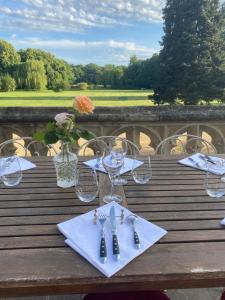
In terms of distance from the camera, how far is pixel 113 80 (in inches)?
674

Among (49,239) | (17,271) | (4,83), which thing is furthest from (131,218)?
(4,83)

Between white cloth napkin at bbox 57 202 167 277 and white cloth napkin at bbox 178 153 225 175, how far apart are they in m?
0.59

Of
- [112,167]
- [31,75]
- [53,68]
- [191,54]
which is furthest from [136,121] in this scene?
[191,54]

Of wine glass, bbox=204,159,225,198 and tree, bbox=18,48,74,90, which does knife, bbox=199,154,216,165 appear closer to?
wine glass, bbox=204,159,225,198

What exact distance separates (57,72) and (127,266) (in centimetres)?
1404

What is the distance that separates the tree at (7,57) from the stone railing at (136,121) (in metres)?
12.4

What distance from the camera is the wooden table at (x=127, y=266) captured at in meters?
0.85

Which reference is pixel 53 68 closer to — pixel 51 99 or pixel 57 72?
pixel 57 72

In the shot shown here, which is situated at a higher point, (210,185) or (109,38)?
(109,38)

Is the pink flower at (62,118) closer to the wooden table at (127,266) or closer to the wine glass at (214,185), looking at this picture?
the wooden table at (127,266)

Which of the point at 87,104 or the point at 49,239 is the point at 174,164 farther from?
the point at 49,239

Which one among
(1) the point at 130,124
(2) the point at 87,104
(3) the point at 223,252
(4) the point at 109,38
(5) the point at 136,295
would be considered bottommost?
(5) the point at 136,295

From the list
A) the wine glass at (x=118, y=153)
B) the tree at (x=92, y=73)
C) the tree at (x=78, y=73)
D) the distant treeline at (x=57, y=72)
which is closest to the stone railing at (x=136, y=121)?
the wine glass at (x=118, y=153)

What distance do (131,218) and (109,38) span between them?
21.8m
